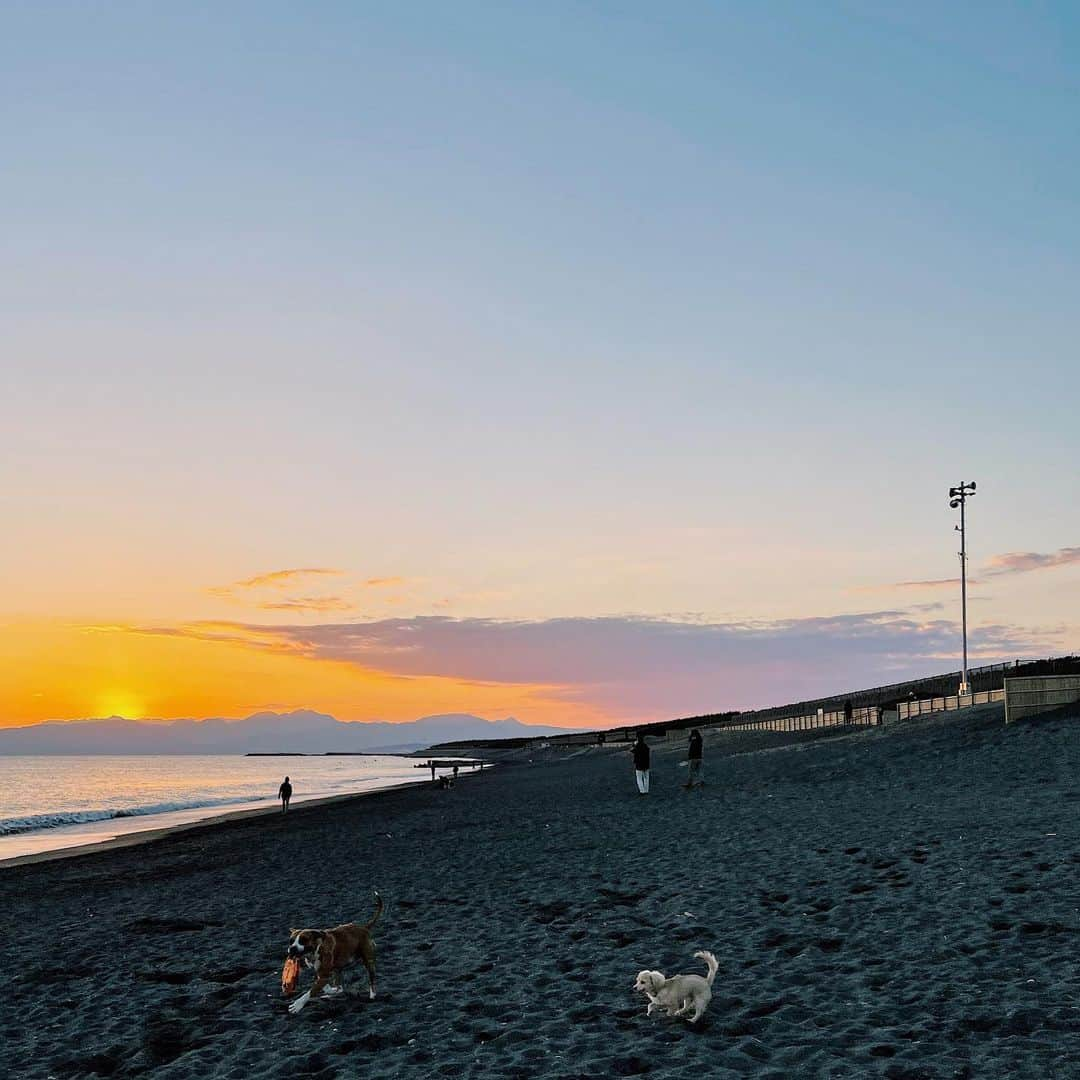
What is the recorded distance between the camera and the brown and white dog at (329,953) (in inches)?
403

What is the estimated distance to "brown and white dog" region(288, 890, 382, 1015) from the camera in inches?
403

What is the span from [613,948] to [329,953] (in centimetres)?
376

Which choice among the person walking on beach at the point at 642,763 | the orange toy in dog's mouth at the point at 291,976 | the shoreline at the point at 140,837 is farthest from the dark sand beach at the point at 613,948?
the shoreline at the point at 140,837

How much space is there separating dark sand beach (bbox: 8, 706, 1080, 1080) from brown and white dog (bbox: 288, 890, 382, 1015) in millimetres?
189

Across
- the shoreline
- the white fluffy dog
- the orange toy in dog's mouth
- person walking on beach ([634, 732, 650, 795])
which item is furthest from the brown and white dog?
the shoreline

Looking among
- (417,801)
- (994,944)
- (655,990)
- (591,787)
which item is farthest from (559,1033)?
(417,801)

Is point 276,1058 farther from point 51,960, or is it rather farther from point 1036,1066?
point 51,960

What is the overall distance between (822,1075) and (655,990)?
202cm

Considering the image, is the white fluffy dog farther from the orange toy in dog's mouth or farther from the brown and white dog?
the orange toy in dog's mouth

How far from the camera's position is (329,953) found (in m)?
10.4

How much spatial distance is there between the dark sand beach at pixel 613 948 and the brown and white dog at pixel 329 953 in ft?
0.62

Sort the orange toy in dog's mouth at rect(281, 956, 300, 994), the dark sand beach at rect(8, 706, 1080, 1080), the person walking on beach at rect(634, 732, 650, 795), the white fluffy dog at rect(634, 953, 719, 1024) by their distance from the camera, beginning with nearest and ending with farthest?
the dark sand beach at rect(8, 706, 1080, 1080)
the white fluffy dog at rect(634, 953, 719, 1024)
the orange toy in dog's mouth at rect(281, 956, 300, 994)
the person walking on beach at rect(634, 732, 650, 795)

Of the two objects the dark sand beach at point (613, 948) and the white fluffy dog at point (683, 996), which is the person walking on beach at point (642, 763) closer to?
the dark sand beach at point (613, 948)

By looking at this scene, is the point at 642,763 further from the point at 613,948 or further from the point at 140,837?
the point at 613,948
